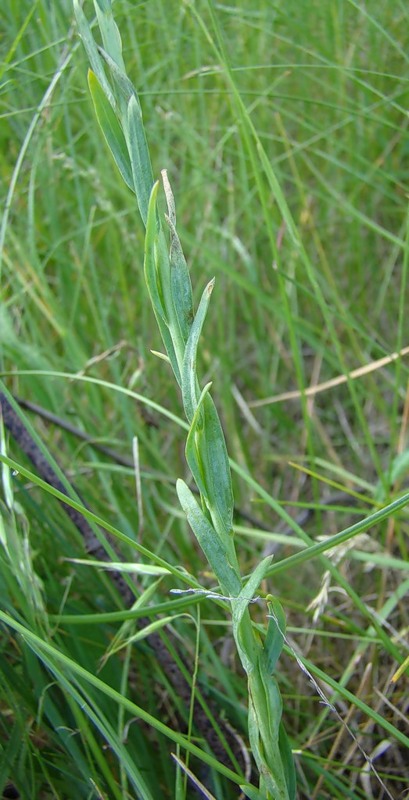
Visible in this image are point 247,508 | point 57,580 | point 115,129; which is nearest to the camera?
point 115,129

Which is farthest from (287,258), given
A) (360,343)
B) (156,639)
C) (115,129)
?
(115,129)

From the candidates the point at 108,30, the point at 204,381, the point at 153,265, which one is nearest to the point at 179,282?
the point at 153,265

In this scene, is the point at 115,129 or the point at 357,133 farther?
the point at 357,133

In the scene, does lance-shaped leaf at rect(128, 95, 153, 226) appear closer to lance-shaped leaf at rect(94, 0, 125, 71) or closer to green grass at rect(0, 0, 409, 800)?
lance-shaped leaf at rect(94, 0, 125, 71)

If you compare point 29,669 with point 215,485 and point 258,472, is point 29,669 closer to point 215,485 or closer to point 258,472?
point 215,485

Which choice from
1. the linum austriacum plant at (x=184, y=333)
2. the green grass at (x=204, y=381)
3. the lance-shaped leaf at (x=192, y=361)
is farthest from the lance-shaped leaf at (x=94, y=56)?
the green grass at (x=204, y=381)

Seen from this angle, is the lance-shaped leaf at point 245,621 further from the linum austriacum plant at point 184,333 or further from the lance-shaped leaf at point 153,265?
the lance-shaped leaf at point 153,265

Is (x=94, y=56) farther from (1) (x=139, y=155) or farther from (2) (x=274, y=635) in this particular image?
(2) (x=274, y=635)
